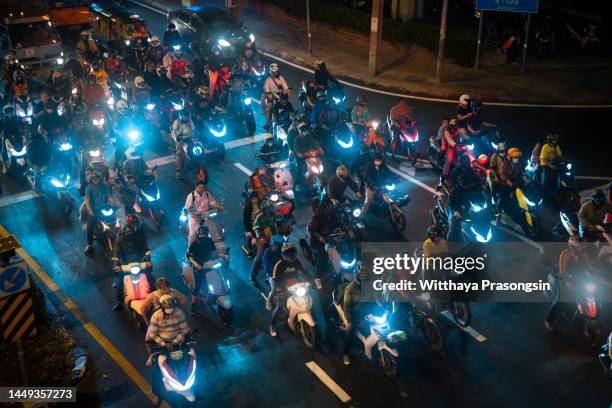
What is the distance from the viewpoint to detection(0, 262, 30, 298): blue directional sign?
9.86 meters

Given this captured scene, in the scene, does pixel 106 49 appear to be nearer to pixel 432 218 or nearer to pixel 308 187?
pixel 308 187

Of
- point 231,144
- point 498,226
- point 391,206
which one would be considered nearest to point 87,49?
point 231,144

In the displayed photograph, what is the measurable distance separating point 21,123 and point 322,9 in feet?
54.7

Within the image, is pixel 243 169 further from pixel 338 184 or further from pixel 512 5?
pixel 512 5

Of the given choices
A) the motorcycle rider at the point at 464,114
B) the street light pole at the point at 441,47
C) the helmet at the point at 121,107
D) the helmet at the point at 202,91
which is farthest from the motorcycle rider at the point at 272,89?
the street light pole at the point at 441,47

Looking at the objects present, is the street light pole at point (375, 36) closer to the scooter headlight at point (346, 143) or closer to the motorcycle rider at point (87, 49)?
the scooter headlight at point (346, 143)

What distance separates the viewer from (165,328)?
11.1 meters

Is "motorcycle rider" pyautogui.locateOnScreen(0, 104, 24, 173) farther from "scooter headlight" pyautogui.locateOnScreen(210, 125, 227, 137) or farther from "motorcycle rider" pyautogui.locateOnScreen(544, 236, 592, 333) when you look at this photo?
"motorcycle rider" pyautogui.locateOnScreen(544, 236, 592, 333)

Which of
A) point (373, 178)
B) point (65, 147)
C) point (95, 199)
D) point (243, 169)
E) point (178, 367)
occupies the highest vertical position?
point (373, 178)

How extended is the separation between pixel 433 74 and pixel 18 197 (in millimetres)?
15586

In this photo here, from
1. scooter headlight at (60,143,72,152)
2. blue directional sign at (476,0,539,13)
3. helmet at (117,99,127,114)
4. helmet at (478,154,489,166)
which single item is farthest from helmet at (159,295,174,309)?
blue directional sign at (476,0,539,13)

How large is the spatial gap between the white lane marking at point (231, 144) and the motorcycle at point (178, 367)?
10.1 meters

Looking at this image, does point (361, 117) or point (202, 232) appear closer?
point (202, 232)

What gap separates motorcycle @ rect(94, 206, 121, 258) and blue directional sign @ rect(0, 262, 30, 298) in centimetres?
566
